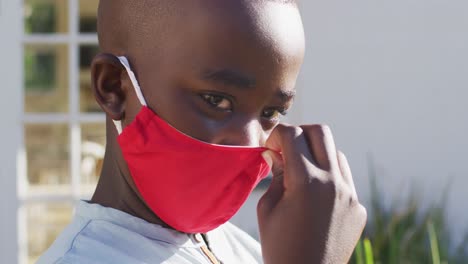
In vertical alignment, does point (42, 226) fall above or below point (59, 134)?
above

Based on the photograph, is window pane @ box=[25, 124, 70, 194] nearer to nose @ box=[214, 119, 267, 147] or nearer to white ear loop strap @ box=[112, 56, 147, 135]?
white ear loop strap @ box=[112, 56, 147, 135]

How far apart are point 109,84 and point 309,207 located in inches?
21.6

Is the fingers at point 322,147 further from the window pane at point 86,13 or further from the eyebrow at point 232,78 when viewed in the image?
the window pane at point 86,13

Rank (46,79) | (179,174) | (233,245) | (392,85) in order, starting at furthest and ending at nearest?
(46,79)
(392,85)
(233,245)
(179,174)

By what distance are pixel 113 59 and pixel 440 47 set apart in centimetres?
329

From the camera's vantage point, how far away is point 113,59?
6.01 feet

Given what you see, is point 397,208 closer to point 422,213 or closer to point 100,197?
point 422,213

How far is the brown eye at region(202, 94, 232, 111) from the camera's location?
1699 millimetres

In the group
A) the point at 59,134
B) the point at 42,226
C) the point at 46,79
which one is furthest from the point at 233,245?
the point at 46,79

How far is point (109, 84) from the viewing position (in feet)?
6.12

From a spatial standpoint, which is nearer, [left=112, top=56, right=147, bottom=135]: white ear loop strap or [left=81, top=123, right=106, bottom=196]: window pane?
[left=112, top=56, right=147, bottom=135]: white ear loop strap

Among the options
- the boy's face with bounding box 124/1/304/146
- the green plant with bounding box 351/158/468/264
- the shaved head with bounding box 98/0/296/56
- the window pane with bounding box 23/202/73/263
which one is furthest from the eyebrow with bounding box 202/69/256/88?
the window pane with bounding box 23/202/73/263

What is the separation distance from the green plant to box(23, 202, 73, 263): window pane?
130 inches

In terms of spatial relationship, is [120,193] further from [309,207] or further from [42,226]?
[42,226]
